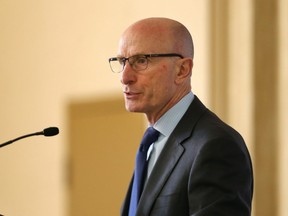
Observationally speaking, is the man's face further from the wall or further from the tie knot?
the wall

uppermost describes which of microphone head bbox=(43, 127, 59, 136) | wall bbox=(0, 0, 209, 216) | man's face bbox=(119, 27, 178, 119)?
man's face bbox=(119, 27, 178, 119)

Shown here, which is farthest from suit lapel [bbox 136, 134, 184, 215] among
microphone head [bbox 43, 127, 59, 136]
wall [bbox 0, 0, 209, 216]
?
wall [bbox 0, 0, 209, 216]

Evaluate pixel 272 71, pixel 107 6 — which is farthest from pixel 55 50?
pixel 272 71

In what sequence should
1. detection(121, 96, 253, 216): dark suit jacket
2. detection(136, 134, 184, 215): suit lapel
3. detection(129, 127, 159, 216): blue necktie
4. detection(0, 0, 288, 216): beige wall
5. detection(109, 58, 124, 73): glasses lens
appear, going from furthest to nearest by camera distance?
detection(0, 0, 288, 216): beige wall
detection(109, 58, 124, 73): glasses lens
detection(129, 127, 159, 216): blue necktie
detection(136, 134, 184, 215): suit lapel
detection(121, 96, 253, 216): dark suit jacket

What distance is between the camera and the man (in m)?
2.40

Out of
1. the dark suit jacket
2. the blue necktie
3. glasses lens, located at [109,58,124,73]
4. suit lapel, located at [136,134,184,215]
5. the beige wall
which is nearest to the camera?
the dark suit jacket

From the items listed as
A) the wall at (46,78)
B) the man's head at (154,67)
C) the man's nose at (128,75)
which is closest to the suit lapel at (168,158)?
the man's head at (154,67)

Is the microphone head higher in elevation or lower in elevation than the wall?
higher

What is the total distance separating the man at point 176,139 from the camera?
2395mm

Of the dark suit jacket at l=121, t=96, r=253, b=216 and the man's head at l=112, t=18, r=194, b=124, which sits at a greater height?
the man's head at l=112, t=18, r=194, b=124

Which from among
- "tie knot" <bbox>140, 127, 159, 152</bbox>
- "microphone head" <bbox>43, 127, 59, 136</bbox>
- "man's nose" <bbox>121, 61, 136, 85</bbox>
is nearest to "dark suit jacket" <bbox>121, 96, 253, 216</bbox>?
"tie knot" <bbox>140, 127, 159, 152</bbox>

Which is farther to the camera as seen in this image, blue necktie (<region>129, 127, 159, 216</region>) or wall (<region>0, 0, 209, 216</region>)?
wall (<region>0, 0, 209, 216</region>)

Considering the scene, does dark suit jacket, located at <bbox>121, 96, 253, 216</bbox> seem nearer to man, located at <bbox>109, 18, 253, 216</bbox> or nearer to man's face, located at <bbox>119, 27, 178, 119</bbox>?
man, located at <bbox>109, 18, 253, 216</bbox>

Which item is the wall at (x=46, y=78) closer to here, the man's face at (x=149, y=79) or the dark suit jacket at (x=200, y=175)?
the man's face at (x=149, y=79)
